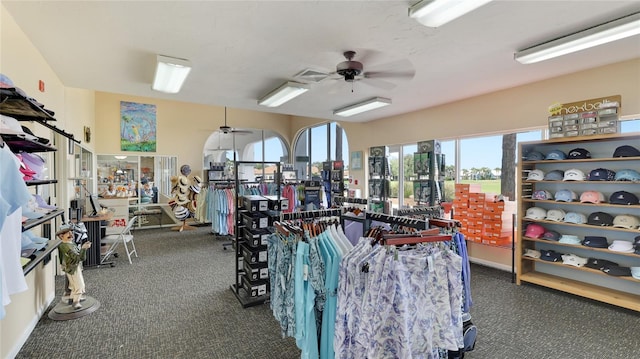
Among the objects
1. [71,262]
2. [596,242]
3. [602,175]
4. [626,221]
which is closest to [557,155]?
[602,175]

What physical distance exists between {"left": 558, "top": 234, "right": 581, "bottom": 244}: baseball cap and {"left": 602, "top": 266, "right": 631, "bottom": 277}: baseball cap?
Result: 409 millimetres

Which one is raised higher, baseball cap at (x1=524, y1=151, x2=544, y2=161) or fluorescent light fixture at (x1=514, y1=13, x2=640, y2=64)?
fluorescent light fixture at (x1=514, y1=13, x2=640, y2=64)

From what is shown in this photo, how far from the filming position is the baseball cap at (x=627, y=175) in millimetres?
3490

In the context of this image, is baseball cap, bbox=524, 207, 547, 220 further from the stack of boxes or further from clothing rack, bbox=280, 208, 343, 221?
clothing rack, bbox=280, 208, 343, 221

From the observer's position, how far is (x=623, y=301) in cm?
352

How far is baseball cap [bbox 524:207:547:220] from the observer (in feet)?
14.1

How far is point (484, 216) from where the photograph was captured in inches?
197

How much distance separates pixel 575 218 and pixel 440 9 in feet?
11.5

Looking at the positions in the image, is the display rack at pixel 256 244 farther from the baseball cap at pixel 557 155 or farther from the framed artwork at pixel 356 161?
the framed artwork at pixel 356 161

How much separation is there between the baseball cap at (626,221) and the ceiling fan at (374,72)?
307cm

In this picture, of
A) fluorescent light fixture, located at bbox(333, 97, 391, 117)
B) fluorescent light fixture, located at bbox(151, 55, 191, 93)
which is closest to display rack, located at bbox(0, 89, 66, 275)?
fluorescent light fixture, located at bbox(151, 55, 191, 93)

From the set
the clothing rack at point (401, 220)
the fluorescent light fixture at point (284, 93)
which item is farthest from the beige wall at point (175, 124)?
the clothing rack at point (401, 220)

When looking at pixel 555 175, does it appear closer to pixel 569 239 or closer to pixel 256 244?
pixel 569 239

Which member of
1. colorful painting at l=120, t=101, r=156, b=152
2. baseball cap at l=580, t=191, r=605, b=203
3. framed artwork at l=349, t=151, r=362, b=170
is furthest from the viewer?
colorful painting at l=120, t=101, r=156, b=152
